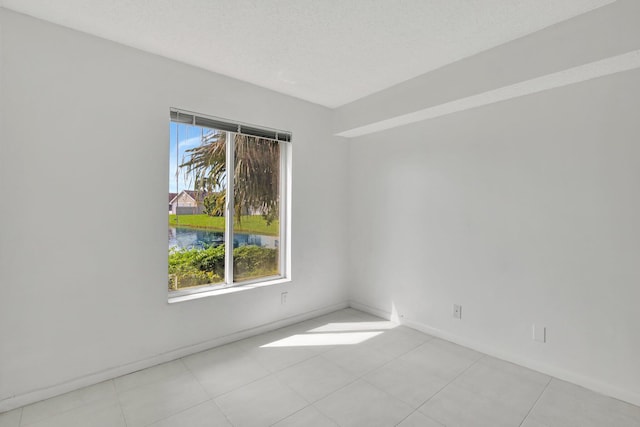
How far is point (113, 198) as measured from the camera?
226 cm

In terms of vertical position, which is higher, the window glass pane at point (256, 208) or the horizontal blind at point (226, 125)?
the horizontal blind at point (226, 125)

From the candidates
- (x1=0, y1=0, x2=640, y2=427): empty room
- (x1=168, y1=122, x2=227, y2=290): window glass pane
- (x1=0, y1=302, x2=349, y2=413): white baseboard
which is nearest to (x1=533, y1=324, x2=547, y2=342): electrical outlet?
(x1=0, y1=0, x2=640, y2=427): empty room

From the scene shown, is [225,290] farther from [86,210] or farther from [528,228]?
[528,228]

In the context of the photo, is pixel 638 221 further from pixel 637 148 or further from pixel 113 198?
pixel 113 198

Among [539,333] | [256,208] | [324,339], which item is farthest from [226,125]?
[539,333]

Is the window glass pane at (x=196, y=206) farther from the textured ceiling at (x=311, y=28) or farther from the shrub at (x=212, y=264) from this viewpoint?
the textured ceiling at (x=311, y=28)

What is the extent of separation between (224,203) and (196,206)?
0.27 metres

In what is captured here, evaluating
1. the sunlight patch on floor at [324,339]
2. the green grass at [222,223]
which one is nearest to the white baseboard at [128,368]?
the sunlight patch on floor at [324,339]

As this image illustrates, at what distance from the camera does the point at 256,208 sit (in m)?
3.24

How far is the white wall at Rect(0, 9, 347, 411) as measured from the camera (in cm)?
193

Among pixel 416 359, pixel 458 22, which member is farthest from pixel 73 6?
pixel 416 359

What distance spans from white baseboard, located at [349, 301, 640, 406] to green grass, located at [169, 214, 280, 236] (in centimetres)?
174

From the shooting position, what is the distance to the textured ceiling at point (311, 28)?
6.03ft

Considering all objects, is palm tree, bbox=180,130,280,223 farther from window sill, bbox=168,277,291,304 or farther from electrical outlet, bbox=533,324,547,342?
electrical outlet, bbox=533,324,547,342
